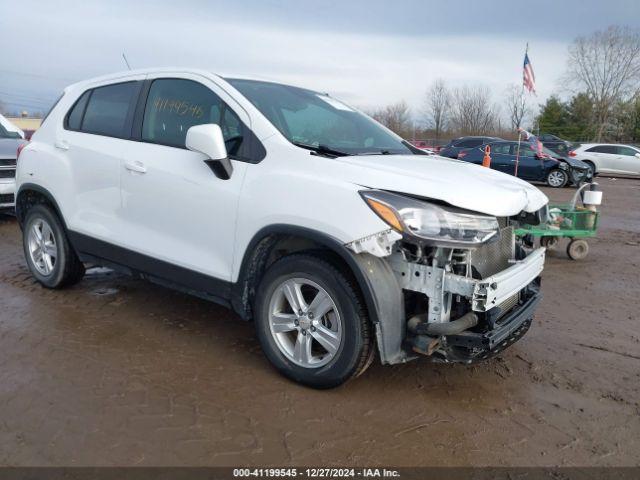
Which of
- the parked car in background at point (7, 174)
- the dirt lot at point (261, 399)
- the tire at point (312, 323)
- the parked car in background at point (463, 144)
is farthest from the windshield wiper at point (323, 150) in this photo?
the parked car in background at point (463, 144)

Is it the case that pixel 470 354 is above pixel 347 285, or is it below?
below

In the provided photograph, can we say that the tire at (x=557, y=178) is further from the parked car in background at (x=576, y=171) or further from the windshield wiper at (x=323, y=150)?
the windshield wiper at (x=323, y=150)

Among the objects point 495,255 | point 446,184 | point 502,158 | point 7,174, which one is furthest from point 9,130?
point 502,158

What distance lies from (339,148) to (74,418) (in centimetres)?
221

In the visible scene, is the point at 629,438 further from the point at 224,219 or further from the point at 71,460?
the point at 71,460

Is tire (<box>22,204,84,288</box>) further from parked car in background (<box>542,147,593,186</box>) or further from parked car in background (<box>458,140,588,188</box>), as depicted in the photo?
parked car in background (<box>542,147,593,186</box>)

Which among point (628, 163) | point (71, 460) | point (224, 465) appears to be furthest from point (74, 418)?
point (628, 163)

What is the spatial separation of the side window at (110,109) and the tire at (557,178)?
16.0 m

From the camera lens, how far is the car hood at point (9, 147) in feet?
28.2

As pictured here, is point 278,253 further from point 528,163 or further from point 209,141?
point 528,163

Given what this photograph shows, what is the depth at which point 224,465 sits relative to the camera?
2.55 metres

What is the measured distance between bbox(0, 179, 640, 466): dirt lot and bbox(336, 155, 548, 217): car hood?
45.6 inches

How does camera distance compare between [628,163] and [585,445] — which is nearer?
[585,445]

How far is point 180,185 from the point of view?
365 centimetres
